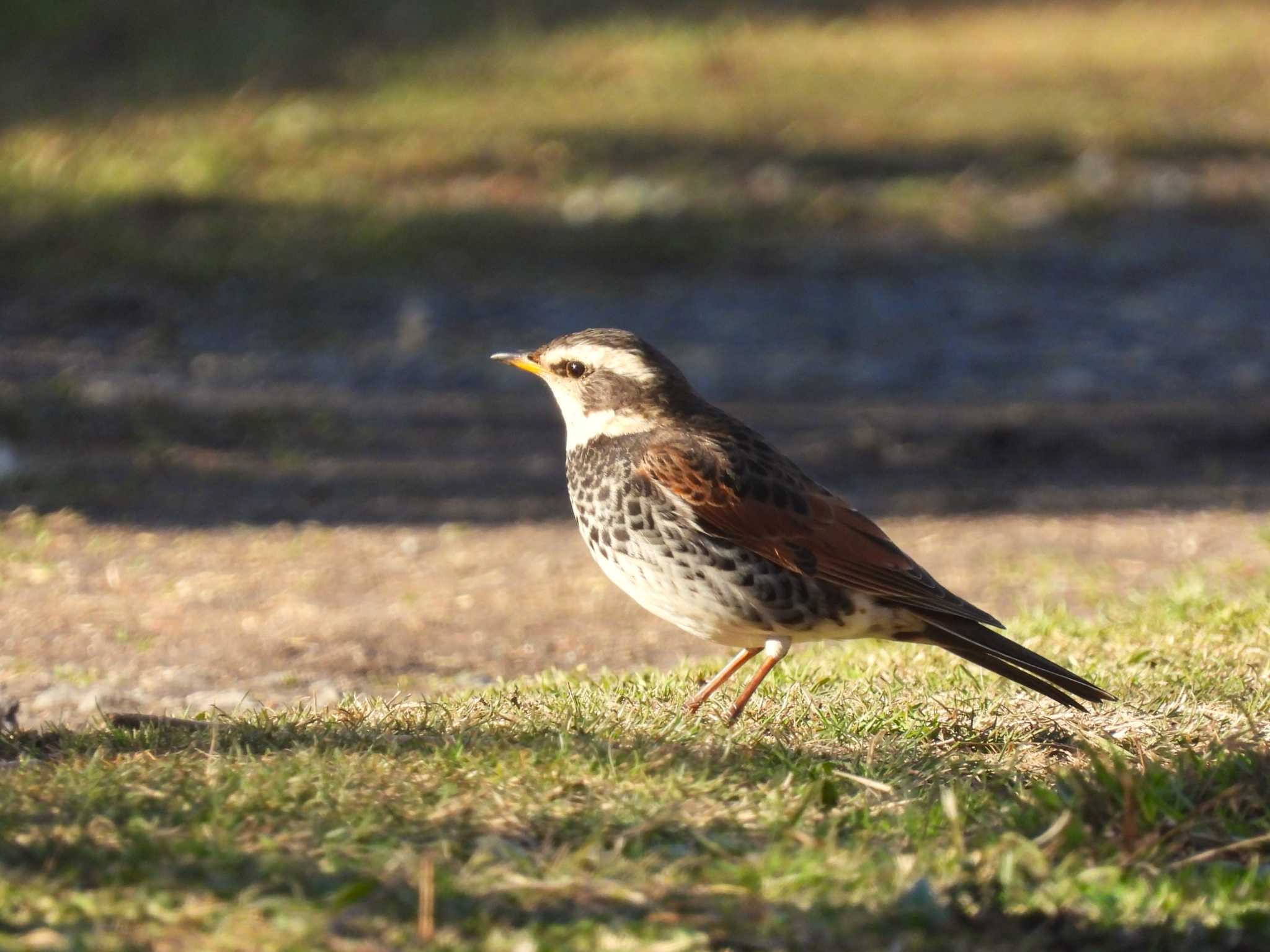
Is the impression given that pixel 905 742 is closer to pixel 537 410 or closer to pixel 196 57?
pixel 537 410

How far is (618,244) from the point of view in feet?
44.3

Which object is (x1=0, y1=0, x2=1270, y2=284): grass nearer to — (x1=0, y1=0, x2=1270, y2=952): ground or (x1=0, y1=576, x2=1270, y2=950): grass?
(x1=0, y1=0, x2=1270, y2=952): ground

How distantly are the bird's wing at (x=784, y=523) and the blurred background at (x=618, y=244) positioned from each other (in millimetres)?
3617

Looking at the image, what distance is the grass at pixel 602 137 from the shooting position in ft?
44.5

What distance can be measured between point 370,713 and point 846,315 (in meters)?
8.17

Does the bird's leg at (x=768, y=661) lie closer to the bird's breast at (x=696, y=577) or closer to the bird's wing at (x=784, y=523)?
the bird's breast at (x=696, y=577)

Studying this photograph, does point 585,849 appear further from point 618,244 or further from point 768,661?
point 618,244

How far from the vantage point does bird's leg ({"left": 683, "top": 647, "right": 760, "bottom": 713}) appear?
5199 millimetres

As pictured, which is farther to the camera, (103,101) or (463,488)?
(103,101)

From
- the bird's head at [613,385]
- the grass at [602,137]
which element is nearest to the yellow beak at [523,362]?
the bird's head at [613,385]

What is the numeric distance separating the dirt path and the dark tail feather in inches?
61.2

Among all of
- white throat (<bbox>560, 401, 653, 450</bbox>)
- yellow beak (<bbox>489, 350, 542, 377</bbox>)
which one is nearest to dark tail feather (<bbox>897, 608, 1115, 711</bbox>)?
white throat (<bbox>560, 401, 653, 450</bbox>)

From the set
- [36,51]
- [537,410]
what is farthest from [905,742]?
[36,51]

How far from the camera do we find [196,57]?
17.4 meters
